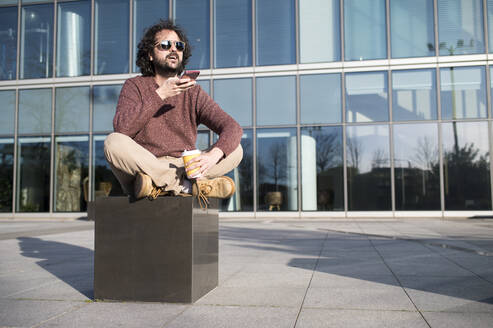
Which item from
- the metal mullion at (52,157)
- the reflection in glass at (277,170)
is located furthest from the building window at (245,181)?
the metal mullion at (52,157)

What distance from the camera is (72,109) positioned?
16984 mm

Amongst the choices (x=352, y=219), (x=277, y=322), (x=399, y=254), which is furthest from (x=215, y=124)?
(x=352, y=219)

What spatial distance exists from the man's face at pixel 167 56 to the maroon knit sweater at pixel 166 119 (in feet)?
0.42

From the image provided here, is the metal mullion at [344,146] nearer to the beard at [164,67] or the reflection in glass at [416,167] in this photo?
the reflection in glass at [416,167]

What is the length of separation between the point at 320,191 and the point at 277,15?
6.25 m

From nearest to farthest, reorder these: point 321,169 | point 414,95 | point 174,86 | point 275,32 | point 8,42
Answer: point 174,86 → point 414,95 → point 321,169 → point 275,32 → point 8,42

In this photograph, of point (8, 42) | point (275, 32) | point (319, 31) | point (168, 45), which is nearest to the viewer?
point (168, 45)

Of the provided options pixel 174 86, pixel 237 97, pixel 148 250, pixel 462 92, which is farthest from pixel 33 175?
pixel 174 86

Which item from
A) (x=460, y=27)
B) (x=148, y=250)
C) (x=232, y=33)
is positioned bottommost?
(x=148, y=250)

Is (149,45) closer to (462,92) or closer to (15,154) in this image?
(462,92)

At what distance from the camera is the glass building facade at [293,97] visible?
1494 centimetres

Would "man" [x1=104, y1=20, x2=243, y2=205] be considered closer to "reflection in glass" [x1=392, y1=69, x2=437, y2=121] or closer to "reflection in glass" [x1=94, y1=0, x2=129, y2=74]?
"reflection in glass" [x1=392, y1=69, x2=437, y2=121]

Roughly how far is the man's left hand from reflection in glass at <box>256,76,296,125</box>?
1271 cm

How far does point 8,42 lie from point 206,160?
1773 centimetres
